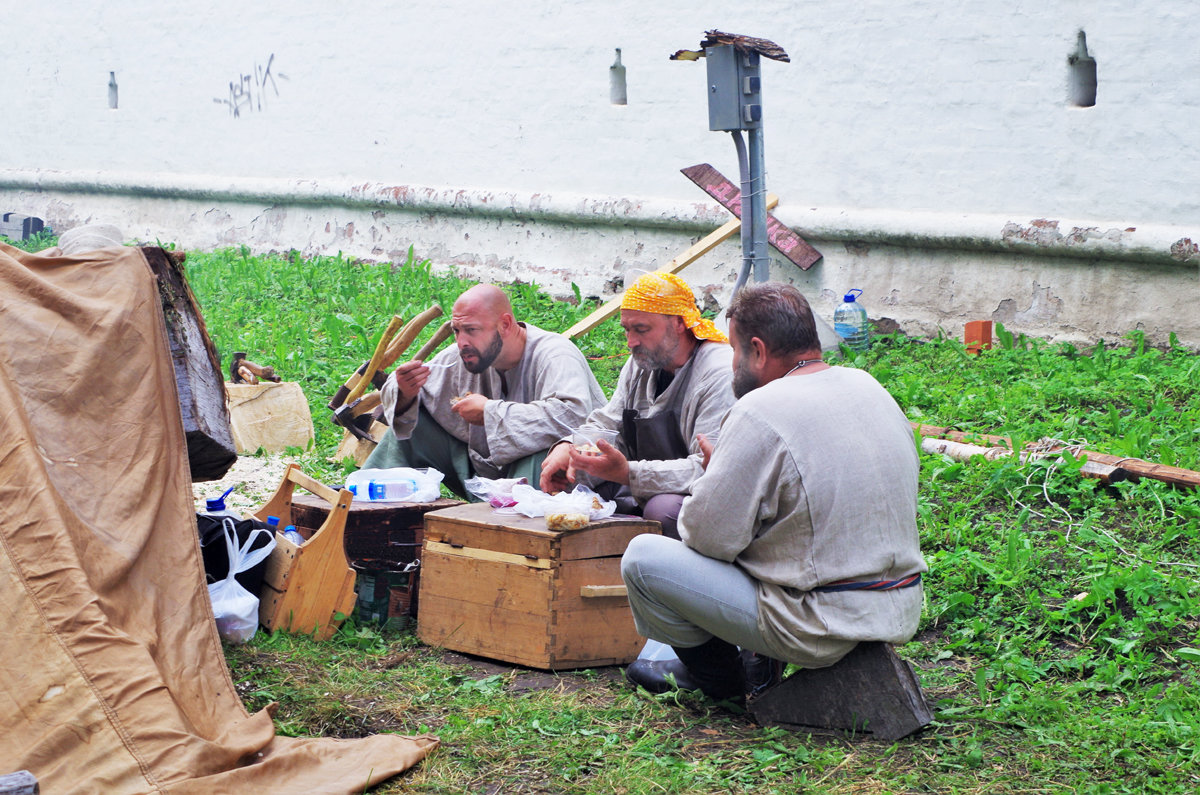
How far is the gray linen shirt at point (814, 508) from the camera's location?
319 centimetres

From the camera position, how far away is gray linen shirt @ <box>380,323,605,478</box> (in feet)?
15.6

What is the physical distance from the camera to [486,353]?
16.3ft

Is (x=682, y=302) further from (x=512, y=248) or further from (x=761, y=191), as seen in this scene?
(x=512, y=248)

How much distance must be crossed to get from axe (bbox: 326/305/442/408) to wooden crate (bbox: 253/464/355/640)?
161 cm

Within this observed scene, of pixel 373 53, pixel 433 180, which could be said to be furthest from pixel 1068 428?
pixel 373 53

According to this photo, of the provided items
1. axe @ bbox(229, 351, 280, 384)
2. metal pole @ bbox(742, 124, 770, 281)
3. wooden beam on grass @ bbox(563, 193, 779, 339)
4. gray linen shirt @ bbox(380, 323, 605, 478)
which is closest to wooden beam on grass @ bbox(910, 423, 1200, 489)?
metal pole @ bbox(742, 124, 770, 281)

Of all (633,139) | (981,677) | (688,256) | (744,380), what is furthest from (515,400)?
(633,139)

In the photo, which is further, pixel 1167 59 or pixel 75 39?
pixel 75 39

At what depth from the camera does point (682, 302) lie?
432 cm

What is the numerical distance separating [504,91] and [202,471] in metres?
6.59

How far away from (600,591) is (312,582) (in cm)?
99

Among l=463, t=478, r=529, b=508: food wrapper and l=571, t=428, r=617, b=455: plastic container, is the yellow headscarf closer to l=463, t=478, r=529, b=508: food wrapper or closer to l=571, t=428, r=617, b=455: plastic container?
l=571, t=428, r=617, b=455: plastic container

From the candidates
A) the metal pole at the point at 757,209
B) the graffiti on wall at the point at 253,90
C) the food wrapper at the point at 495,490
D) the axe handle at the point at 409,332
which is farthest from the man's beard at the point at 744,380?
the graffiti on wall at the point at 253,90

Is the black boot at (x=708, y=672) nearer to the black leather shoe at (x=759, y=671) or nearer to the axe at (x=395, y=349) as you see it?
the black leather shoe at (x=759, y=671)
